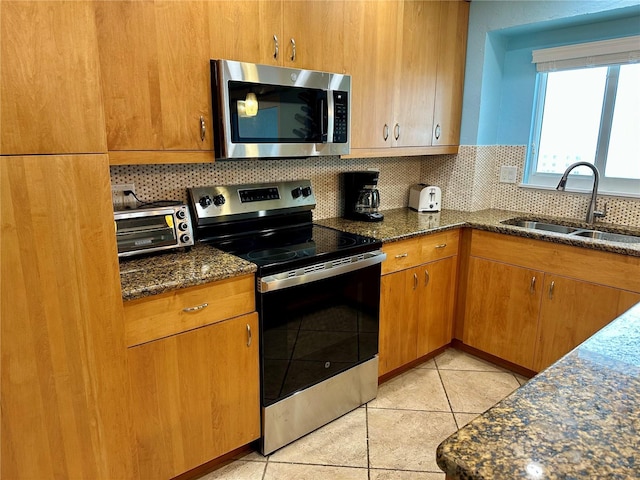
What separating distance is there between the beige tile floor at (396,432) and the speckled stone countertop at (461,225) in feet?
2.96

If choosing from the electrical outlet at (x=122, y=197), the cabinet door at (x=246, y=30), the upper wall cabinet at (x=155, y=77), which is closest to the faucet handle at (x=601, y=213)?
the cabinet door at (x=246, y=30)

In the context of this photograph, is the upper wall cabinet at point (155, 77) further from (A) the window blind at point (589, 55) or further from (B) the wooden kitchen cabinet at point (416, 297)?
(A) the window blind at point (589, 55)

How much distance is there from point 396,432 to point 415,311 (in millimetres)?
716

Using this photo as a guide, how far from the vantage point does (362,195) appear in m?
2.76

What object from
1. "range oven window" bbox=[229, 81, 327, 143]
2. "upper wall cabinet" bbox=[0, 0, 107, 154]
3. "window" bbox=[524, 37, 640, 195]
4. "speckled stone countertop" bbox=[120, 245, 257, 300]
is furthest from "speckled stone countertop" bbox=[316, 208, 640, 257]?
"upper wall cabinet" bbox=[0, 0, 107, 154]

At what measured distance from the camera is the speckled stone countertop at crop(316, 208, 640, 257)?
2256mm

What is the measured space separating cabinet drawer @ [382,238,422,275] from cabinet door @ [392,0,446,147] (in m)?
0.66

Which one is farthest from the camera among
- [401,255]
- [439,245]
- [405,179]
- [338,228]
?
[405,179]

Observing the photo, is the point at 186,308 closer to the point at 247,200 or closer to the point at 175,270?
the point at 175,270

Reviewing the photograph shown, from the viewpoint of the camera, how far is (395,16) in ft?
8.17

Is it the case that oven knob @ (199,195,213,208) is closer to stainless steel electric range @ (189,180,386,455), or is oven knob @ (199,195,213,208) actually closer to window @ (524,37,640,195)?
stainless steel electric range @ (189,180,386,455)

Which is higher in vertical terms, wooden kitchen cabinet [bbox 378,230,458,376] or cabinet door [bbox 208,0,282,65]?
cabinet door [bbox 208,0,282,65]

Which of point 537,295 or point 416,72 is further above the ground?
point 416,72

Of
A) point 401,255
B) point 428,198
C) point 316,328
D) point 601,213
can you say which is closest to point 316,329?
point 316,328
